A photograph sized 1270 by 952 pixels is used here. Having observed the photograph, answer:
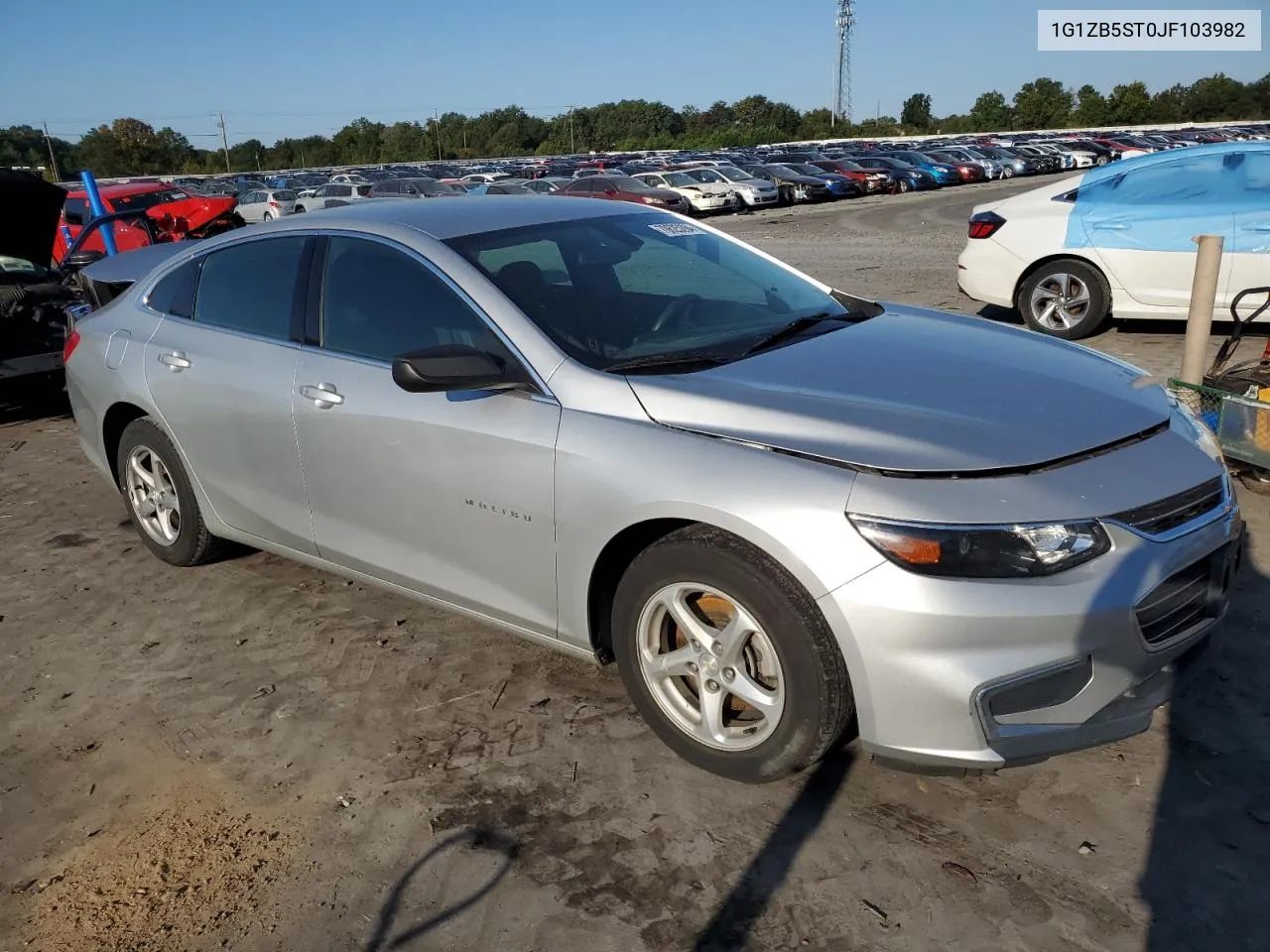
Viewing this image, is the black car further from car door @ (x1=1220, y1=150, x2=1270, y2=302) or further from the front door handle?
the front door handle

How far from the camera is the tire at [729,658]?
8.84 ft

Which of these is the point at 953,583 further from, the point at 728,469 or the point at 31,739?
the point at 31,739

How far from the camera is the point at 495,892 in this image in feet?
8.78

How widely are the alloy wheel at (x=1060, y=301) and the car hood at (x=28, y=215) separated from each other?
790 centimetres

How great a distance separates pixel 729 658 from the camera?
114 inches

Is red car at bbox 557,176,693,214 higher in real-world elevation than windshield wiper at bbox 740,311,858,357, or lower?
lower

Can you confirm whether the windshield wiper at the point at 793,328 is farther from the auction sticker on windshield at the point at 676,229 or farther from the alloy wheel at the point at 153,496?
the alloy wheel at the point at 153,496

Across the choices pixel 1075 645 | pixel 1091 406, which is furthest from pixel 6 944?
pixel 1091 406

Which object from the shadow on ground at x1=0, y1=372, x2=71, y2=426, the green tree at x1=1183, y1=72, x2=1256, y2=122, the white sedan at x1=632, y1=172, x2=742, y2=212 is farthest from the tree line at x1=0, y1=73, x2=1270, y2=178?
the shadow on ground at x1=0, y1=372, x2=71, y2=426

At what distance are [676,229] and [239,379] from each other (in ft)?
6.02

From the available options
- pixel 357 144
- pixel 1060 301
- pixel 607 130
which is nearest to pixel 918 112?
pixel 607 130

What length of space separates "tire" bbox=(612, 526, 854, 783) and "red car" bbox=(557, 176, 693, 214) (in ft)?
88.7

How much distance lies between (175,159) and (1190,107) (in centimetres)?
9497

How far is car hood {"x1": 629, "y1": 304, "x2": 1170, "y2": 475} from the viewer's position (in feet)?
8.86
